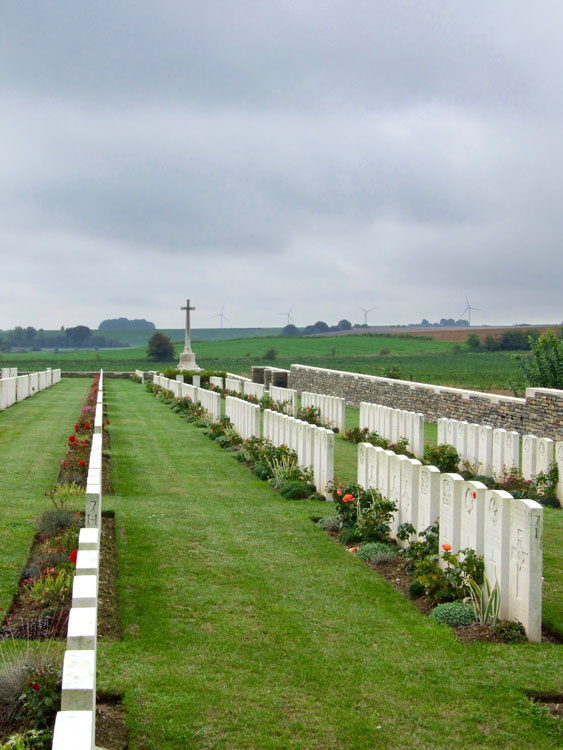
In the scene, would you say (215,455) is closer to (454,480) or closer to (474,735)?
(454,480)

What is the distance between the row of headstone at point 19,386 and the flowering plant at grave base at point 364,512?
17.9m

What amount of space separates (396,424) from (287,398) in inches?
307

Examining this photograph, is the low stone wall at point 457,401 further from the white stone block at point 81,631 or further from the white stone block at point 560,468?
the white stone block at point 81,631

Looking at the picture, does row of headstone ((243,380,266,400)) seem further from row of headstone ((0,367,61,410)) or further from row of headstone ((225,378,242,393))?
row of headstone ((0,367,61,410))

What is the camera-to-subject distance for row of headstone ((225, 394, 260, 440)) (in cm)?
1469

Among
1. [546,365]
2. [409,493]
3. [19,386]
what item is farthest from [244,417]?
[19,386]

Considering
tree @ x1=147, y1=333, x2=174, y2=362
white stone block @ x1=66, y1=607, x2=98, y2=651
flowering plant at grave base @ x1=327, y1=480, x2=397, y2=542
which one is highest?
tree @ x1=147, y1=333, x2=174, y2=362

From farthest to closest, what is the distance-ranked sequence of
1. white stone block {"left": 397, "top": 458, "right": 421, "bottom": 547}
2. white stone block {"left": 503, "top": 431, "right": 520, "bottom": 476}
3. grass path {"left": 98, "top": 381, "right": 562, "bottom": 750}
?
white stone block {"left": 503, "top": 431, "right": 520, "bottom": 476} → white stone block {"left": 397, "top": 458, "right": 421, "bottom": 547} → grass path {"left": 98, "top": 381, "right": 562, "bottom": 750}

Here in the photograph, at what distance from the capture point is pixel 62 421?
20438 mm

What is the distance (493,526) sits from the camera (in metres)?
5.77

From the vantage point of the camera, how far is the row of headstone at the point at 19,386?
2431cm

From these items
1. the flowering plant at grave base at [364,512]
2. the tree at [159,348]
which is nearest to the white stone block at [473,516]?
the flowering plant at grave base at [364,512]

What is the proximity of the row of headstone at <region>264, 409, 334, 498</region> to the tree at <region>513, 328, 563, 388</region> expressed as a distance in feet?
28.0

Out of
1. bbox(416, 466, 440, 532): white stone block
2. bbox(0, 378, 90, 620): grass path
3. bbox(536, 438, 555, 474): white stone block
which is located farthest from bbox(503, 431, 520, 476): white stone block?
bbox(0, 378, 90, 620): grass path
